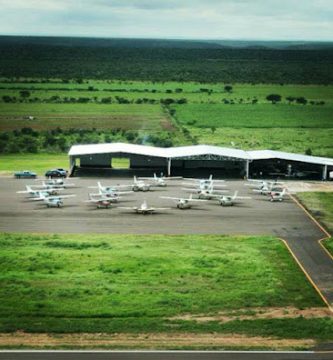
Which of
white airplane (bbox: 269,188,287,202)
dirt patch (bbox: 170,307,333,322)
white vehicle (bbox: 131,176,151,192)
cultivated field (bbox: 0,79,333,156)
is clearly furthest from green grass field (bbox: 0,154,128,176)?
dirt patch (bbox: 170,307,333,322)

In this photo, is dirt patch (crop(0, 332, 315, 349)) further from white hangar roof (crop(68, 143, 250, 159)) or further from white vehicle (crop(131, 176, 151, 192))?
white hangar roof (crop(68, 143, 250, 159))

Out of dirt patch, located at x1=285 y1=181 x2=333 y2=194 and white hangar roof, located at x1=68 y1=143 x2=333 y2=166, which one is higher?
white hangar roof, located at x1=68 y1=143 x2=333 y2=166

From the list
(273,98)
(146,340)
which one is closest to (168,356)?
(146,340)

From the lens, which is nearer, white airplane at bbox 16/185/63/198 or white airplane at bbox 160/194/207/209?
white airplane at bbox 160/194/207/209

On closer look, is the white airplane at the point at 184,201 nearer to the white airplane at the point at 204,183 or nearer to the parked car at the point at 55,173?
the white airplane at the point at 204,183

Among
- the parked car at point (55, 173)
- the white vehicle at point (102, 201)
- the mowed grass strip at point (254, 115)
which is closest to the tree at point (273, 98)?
the mowed grass strip at point (254, 115)

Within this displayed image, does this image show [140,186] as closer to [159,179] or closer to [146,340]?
[159,179]
